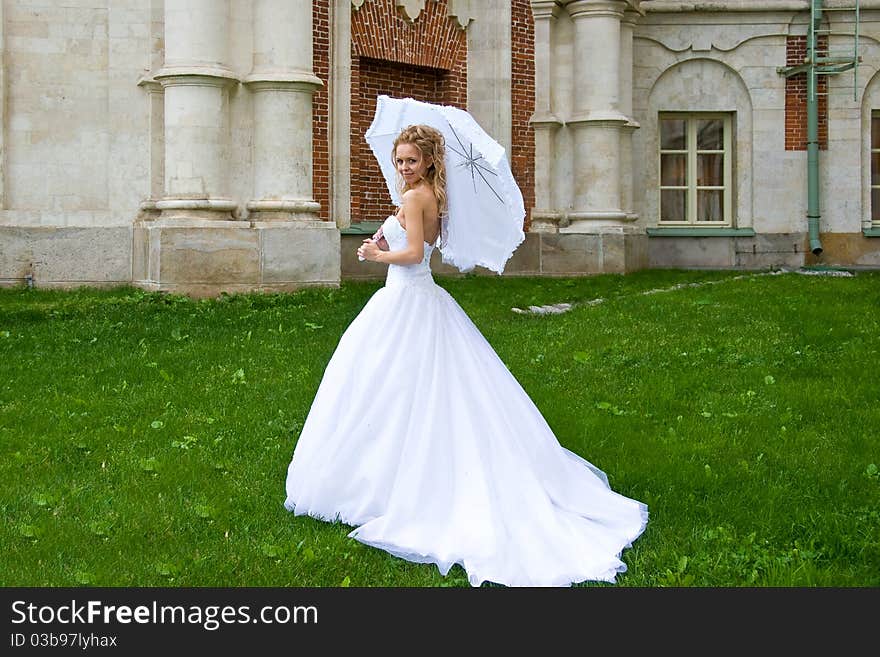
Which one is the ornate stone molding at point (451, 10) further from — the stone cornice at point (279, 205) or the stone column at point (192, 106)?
the stone cornice at point (279, 205)

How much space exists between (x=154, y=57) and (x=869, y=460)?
10207 millimetres

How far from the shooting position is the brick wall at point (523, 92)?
58.0 feet

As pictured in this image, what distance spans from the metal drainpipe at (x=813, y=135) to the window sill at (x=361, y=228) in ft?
25.6

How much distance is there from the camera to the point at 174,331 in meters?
10.4

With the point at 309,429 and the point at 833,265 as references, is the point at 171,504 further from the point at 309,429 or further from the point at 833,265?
the point at 833,265

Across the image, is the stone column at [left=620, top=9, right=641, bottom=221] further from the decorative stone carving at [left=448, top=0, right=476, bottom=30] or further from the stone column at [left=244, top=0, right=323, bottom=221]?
the stone column at [left=244, top=0, right=323, bottom=221]

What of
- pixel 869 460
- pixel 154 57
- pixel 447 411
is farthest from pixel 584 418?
pixel 154 57

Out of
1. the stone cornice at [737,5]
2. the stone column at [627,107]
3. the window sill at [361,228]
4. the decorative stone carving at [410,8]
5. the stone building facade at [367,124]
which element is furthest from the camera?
the stone cornice at [737,5]

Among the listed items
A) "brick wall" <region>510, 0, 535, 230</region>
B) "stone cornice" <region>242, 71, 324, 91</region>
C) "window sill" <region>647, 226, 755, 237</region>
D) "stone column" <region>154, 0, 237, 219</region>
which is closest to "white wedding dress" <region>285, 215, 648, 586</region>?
"stone column" <region>154, 0, 237, 219</region>

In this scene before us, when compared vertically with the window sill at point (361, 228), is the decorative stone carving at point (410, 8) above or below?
above

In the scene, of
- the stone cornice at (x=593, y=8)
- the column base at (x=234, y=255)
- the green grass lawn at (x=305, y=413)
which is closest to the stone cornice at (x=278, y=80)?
the column base at (x=234, y=255)

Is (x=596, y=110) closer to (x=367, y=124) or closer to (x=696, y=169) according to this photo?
(x=696, y=169)

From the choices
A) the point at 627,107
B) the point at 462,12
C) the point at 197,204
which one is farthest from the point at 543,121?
the point at 197,204

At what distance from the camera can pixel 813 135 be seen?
65.6 feet
